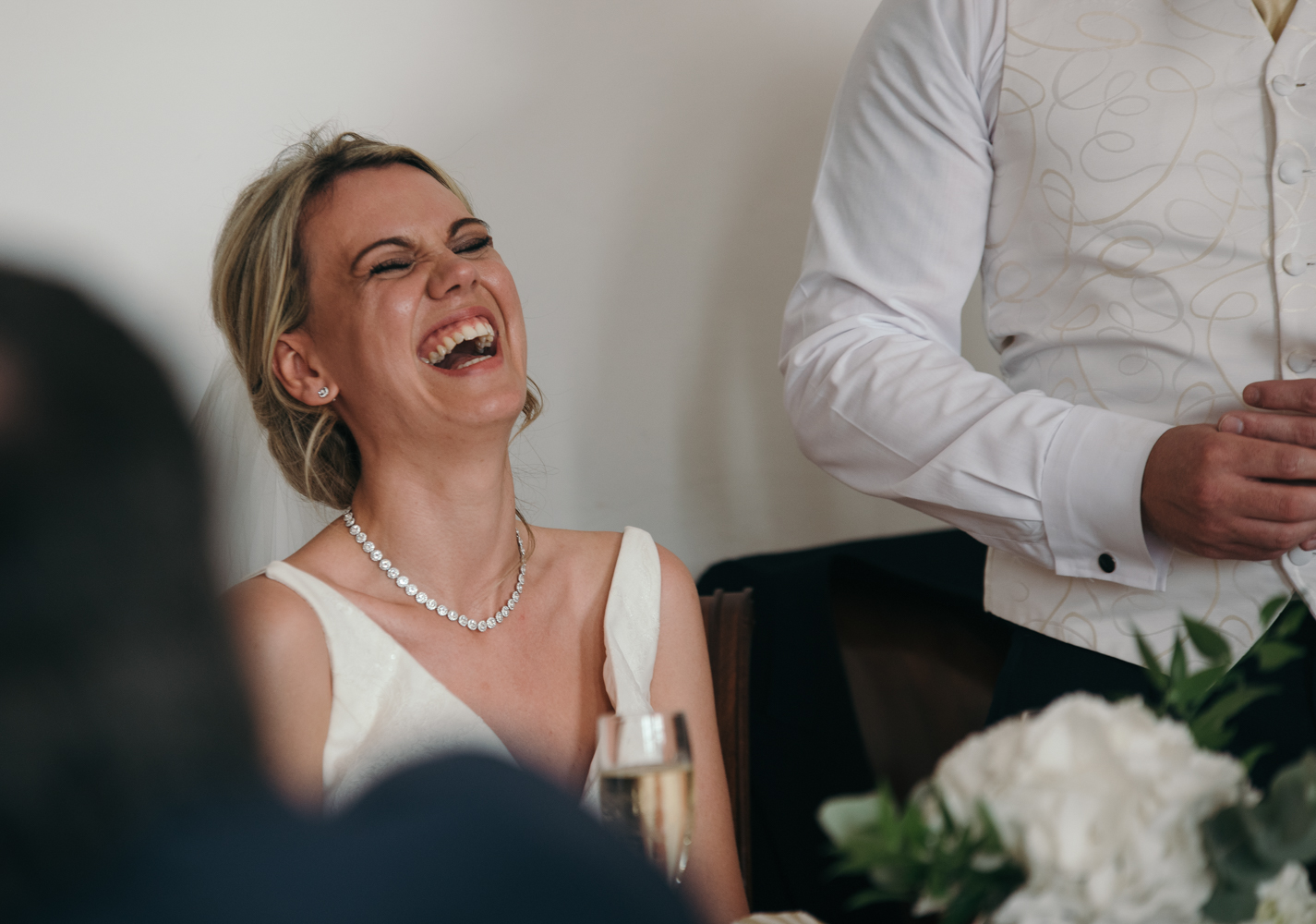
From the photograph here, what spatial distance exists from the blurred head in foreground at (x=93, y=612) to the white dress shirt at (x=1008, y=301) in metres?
0.93

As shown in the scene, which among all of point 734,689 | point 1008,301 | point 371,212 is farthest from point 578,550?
point 1008,301

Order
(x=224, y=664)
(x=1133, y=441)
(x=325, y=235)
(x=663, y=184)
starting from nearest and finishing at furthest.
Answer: (x=224, y=664), (x=1133, y=441), (x=325, y=235), (x=663, y=184)

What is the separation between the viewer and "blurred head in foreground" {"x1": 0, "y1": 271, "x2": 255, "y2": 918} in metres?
0.32

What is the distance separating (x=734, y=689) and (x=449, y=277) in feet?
2.28

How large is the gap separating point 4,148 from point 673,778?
4.49 feet

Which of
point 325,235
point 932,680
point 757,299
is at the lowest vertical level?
point 932,680

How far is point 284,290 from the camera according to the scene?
1354mm

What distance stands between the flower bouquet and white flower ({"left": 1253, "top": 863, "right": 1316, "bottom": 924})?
2cm

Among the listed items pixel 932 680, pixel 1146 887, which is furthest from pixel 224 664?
pixel 932 680

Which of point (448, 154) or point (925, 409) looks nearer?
point (925, 409)

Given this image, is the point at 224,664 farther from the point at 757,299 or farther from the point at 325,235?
the point at 757,299

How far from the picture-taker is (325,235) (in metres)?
1.36

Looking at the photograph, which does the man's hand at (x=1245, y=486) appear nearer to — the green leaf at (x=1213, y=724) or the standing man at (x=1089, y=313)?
the standing man at (x=1089, y=313)

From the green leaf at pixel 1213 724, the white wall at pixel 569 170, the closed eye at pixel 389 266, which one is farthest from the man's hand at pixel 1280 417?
the white wall at pixel 569 170
